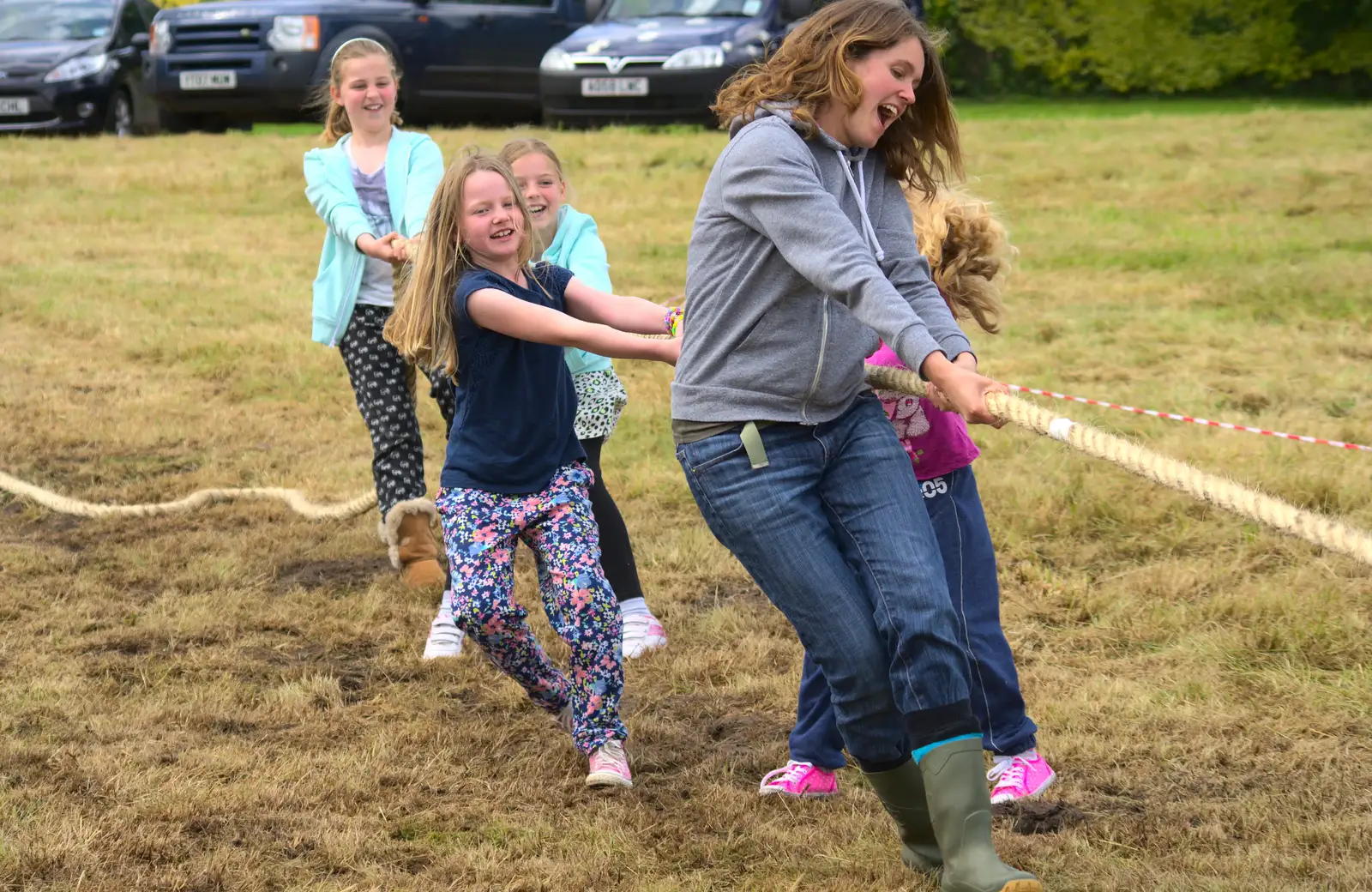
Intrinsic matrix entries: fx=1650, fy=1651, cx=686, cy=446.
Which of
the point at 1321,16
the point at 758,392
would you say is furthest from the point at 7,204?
the point at 1321,16

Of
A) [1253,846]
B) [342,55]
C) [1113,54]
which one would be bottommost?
[1113,54]

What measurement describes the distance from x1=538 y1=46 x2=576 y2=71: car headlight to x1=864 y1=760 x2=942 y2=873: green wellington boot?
11466mm

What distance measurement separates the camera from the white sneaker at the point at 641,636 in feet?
16.1

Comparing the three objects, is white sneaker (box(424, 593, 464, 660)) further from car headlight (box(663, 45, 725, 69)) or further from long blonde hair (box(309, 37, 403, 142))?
car headlight (box(663, 45, 725, 69))

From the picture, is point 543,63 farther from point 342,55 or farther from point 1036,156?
point 342,55

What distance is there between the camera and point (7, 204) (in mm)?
12641

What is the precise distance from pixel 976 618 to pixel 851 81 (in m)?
1.34

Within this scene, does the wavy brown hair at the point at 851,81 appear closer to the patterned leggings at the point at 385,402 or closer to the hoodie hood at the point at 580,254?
the hoodie hood at the point at 580,254

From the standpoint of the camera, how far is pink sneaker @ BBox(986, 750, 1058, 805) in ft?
12.5

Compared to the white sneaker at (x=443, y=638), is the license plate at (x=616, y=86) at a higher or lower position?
higher

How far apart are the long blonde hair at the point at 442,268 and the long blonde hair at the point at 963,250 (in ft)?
3.20

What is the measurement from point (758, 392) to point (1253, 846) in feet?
4.98

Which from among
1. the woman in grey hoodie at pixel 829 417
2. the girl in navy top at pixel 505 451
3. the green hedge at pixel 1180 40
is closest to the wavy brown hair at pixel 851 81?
the woman in grey hoodie at pixel 829 417

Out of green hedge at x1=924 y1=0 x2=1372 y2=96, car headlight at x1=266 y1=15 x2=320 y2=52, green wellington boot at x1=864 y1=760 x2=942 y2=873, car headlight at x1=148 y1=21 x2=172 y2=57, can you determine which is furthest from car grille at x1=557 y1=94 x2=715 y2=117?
green hedge at x1=924 y1=0 x2=1372 y2=96
